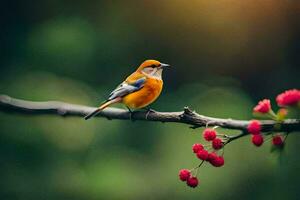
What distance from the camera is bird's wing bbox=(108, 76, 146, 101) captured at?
1.51 meters

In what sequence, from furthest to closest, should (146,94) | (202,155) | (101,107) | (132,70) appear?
(132,70) < (146,94) < (101,107) < (202,155)

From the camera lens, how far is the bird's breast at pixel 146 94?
4.93 feet

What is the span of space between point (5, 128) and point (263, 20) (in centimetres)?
110

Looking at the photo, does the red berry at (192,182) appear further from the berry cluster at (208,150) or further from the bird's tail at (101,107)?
the bird's tail at (101,107)

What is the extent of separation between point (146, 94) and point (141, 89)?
0.02 m

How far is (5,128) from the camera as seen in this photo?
2691mm

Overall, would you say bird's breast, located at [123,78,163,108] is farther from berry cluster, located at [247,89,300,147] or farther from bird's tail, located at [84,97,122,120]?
berry cluster, located at [247,89,300,147]

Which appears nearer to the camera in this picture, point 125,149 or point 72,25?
point 125,149

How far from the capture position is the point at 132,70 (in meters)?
2.79

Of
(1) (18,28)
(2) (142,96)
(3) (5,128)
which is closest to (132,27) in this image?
(1) (18,28)

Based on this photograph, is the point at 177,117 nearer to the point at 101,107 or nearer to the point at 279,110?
the point at 279,110

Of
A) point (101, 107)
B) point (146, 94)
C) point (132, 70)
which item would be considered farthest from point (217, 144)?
point (132, 70)

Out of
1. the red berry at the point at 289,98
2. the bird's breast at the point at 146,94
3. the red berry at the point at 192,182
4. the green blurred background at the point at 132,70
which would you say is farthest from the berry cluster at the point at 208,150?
the green blurred background at the point at 132,70

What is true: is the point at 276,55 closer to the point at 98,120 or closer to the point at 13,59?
the point at 98,120
